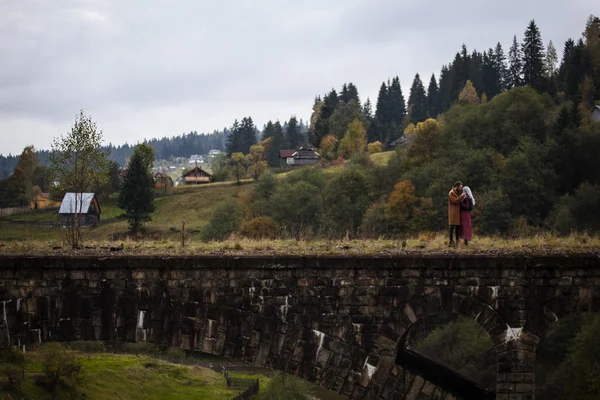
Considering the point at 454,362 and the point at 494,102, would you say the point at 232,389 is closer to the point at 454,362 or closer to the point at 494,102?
the point at 454,362

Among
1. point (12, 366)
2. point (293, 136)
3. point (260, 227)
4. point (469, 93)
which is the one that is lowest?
point (12, 366)

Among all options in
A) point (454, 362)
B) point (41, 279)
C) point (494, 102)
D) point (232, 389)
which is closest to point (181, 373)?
point (232, 389)

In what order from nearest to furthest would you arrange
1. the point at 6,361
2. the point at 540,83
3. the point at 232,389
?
1. the point at 6,361
2. the point at 232,389
3. the point at 540,83

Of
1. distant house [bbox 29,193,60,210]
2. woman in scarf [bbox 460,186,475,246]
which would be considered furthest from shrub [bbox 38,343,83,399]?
distant house [bbox 29,193,60,210]

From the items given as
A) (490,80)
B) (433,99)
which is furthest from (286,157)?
(490,80)

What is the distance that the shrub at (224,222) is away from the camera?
227 ft

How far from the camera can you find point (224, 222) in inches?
2844

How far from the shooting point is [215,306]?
16.5 metres

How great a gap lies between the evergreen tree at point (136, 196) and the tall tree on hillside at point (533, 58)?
60.7 m

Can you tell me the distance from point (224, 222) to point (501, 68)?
314ft

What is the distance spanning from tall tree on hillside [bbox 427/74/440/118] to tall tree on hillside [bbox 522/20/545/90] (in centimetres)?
3950

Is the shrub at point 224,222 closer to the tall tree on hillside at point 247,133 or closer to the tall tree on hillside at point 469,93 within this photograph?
the tall tree on hillside at point 469,93

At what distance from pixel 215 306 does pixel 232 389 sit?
32336 mm

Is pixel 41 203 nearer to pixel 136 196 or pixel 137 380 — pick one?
pixel 136 196
